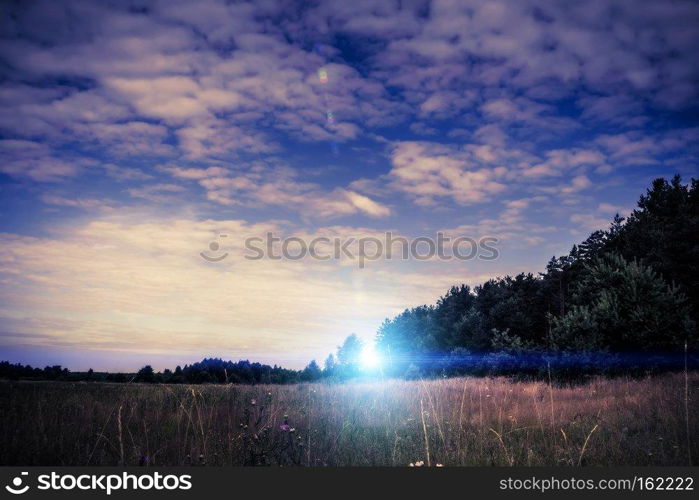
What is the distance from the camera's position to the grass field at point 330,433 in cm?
389

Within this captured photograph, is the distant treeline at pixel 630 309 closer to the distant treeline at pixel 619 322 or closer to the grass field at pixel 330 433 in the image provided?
the distant treeline at pixel 619 322

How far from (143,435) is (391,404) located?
5.16m

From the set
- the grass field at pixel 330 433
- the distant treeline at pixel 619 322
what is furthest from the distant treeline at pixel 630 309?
the grass field at pixel 330 433

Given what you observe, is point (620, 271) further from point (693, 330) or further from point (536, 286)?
point (536, 286)

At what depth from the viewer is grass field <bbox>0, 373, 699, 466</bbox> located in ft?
12.8

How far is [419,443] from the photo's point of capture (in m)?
5.11

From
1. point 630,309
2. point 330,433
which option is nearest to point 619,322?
point 630,309

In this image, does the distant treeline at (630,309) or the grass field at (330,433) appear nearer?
the grass field at (330,433)

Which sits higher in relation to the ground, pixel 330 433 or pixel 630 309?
pixel 630 309

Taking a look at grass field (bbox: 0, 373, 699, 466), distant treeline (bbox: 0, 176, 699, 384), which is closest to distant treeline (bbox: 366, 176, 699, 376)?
distant treeline (bbox: 0, 176, 699, 384)

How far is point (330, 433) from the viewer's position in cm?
541

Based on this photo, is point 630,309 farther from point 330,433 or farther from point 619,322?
point 330,433

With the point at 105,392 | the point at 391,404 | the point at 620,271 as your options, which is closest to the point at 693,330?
the point at 620,271

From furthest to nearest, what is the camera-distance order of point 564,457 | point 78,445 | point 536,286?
point 536,286 → point 564,457 → point 78,445
